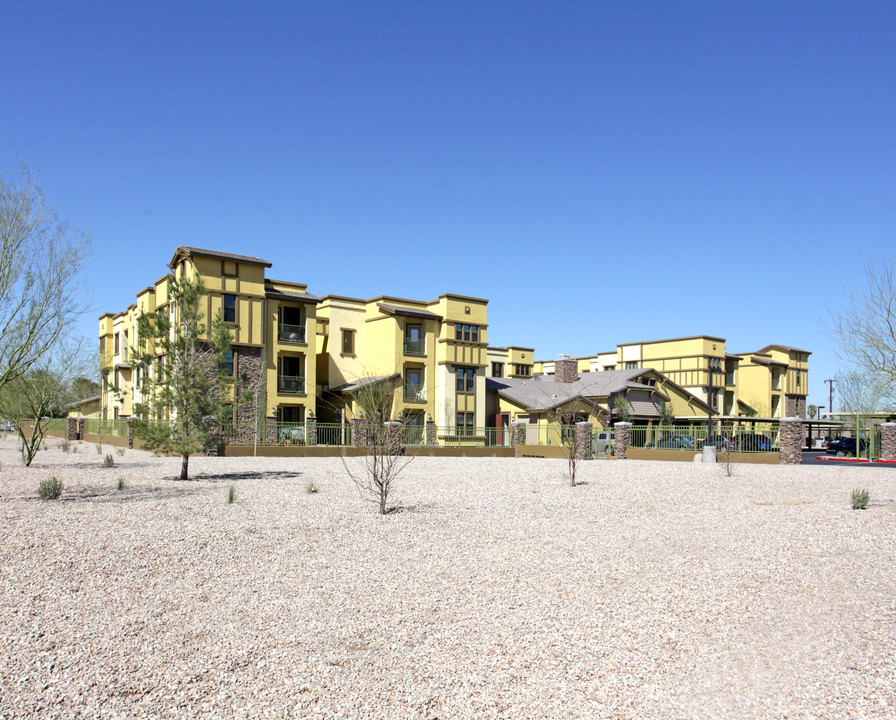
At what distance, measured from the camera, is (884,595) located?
8.55 metres

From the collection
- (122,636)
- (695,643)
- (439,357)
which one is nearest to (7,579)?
(122,636)

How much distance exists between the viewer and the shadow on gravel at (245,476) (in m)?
20.3

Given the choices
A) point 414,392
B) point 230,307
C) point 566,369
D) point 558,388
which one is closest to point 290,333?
point 230,307

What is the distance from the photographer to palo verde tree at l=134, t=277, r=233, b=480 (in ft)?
65.3

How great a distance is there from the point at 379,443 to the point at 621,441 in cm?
2101

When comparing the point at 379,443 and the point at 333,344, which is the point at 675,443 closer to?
the point at 333,344

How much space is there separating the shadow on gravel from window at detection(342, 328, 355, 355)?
2308cm

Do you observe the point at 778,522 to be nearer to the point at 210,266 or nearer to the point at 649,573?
the point at 649,573

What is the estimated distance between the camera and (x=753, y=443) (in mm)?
34062

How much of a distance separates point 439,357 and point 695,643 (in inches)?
1496

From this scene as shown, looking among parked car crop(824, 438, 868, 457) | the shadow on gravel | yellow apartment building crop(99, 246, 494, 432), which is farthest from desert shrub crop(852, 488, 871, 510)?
parked car crop(824, 438, 868, 457)

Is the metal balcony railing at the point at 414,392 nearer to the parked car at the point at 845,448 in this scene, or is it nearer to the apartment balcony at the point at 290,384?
the apartment balcony at the point at 290,384

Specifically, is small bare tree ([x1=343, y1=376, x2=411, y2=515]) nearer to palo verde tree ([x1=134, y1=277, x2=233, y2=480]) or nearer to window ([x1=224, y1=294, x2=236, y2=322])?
palo verde tree ([x1=134, y1=277, x2=233, y2=480])

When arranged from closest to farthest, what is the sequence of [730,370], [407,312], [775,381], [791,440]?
[791,440] → [407,312] → [730,370] → [775,381]
